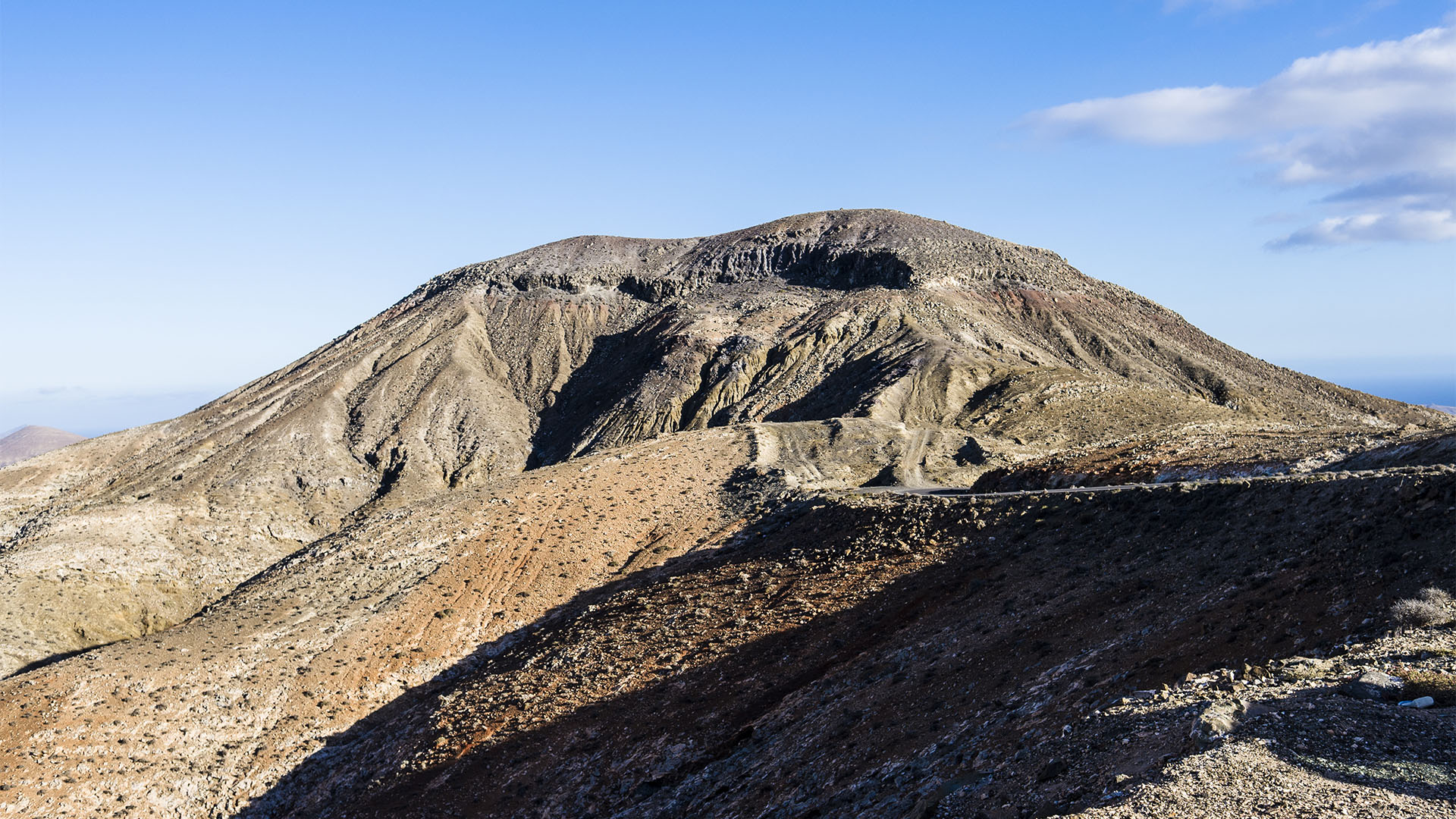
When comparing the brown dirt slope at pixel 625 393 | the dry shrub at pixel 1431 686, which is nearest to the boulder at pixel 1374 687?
the dry shrub at pixel 1431 686

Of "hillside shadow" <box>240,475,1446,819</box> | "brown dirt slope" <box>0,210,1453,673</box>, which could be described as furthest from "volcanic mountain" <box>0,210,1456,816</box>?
"brown dirt slope" <box>0,210,1453,673</box>

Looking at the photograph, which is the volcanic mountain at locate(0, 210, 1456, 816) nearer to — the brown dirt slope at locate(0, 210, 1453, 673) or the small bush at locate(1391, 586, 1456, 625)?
the brown dirt slope at locate(0, 210, 1453, 673)

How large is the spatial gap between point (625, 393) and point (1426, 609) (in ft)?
205

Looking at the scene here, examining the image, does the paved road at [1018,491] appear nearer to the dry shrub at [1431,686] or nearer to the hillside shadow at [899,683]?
the hillside shadow at [899,683]

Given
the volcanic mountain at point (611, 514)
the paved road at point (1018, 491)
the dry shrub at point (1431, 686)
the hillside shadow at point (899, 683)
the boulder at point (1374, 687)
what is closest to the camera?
the dry shrub at point (1431, 686)

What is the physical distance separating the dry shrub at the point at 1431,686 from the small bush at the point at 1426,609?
2.27m

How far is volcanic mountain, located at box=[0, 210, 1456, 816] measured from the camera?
78.3ft

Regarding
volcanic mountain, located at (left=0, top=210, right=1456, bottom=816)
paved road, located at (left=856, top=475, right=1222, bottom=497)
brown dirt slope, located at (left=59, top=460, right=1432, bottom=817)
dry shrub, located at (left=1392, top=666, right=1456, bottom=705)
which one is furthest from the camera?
paved road, located at (left=856, top=475, right=1222, bottom=497)

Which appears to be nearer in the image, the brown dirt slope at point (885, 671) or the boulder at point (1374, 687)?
the boulder at point (1374, 687)

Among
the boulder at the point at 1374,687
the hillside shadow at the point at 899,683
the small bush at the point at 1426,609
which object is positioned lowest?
the hillside shadow at the point at 899,683

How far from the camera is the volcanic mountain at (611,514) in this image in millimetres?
23875

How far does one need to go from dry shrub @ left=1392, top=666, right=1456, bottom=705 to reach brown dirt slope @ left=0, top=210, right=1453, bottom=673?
842 inches

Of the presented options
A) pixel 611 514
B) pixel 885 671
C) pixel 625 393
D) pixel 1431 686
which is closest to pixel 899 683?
pixel 885 671

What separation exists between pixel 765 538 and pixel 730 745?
43.2ft
